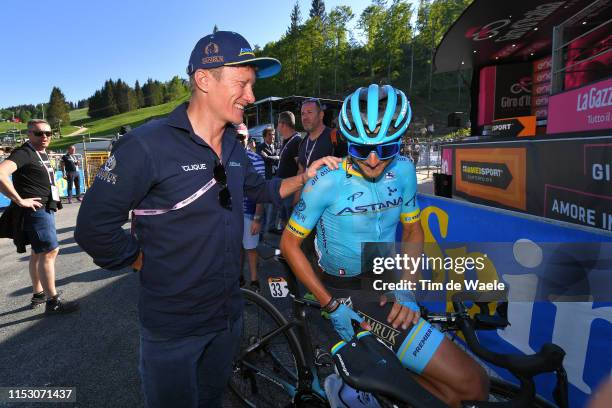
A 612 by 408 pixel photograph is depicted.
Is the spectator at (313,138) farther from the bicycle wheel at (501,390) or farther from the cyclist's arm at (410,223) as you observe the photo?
the bicycle wheel at (501,390)

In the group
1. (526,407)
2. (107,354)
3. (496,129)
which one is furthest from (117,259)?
(496,129)

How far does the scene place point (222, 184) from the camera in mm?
1774

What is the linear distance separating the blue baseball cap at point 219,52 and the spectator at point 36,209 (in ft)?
13.3

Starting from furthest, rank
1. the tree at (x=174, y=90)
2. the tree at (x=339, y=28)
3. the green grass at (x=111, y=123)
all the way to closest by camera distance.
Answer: the tree at (x=174, y=90), the green grass at (x=111, y=123), the tree at (x=339, y=28)

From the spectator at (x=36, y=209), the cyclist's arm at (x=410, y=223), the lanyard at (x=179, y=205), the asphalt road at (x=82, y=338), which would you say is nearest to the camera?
the lanyard at (x=179, y=205)

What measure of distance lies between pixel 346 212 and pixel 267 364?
5.38ft

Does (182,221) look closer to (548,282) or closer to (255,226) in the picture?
(548,282)

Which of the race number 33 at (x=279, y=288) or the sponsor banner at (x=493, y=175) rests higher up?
the sponsor banner at (x=493, y=175)

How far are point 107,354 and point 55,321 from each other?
1.42 metres

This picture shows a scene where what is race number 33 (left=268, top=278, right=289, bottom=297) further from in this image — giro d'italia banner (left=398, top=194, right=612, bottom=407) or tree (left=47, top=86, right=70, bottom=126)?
tree (left=47, top=86, right=70, bottom=126)

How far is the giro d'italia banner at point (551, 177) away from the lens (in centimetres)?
332

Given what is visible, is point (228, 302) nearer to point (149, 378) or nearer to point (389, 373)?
point (149, 378)

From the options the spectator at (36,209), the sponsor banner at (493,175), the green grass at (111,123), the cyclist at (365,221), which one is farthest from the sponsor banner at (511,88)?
the green grass at (111,123)

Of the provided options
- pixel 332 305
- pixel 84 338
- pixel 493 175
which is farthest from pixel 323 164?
pixel 493 175
